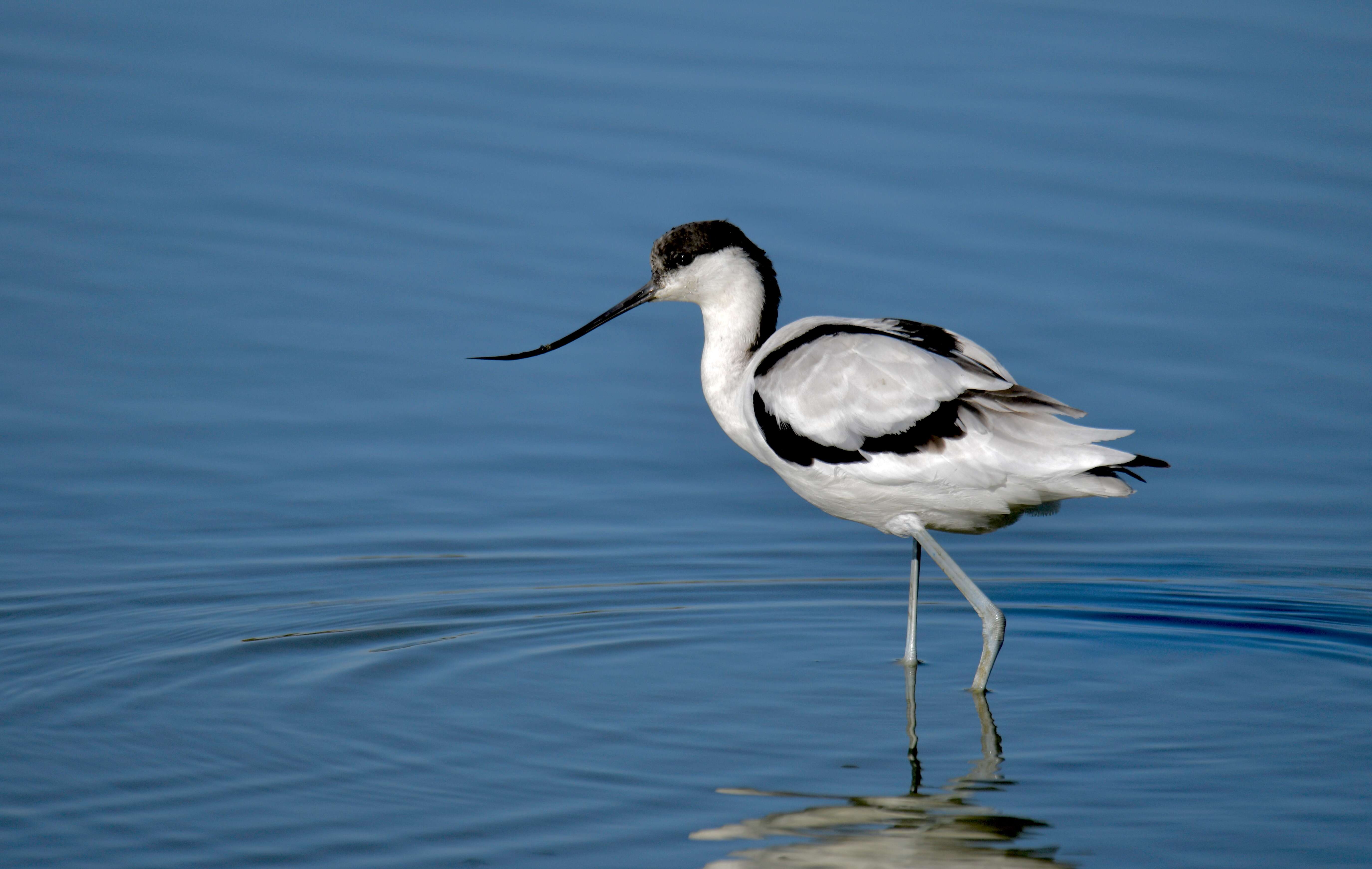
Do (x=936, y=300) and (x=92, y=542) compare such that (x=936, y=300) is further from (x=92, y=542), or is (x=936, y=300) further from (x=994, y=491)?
(x=92, y=542)

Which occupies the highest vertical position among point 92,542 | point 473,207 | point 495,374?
point 473,207

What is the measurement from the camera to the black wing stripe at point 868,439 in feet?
20.3

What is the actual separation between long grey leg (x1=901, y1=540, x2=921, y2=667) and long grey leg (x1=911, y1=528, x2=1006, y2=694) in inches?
5.2

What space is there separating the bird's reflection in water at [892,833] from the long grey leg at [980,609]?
0.93 meters

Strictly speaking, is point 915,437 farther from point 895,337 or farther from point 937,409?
point 895,337

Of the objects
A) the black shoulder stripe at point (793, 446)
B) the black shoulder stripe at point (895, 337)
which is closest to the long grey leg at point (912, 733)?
the black shoulder stripe at point (793, 446)

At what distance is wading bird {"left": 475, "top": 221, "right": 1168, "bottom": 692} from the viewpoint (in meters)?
6.08

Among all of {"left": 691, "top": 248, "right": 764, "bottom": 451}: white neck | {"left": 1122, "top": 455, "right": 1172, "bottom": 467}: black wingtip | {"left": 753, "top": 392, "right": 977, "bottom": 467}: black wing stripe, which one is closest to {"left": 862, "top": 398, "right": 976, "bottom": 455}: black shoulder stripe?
{"left": 753, "top": 392, "right": 977, "bottom": 467}: black wing stripe

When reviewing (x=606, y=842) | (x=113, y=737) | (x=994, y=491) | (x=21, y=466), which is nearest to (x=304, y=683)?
(x=113, y=737)

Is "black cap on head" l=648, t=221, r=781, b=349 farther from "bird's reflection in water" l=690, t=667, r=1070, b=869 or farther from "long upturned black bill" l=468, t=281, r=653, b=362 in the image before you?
"bird's reflection in water" l=690, t=667, r=1070, b=869

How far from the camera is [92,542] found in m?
7.77

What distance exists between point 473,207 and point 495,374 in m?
1.74

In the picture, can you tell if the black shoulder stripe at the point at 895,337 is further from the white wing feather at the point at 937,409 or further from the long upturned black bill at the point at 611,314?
the long upturned black bill at the point at 611,314

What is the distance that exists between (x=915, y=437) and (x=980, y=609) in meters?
0.74
